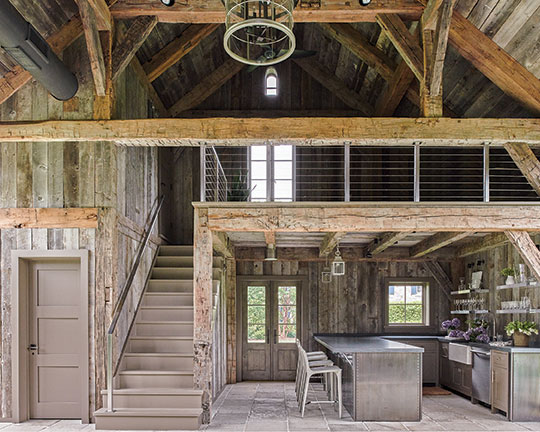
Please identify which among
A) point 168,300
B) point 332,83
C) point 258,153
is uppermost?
point 332,83

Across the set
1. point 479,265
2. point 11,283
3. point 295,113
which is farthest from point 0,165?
point 479,265

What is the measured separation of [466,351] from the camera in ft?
28.6

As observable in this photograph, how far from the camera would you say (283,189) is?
11078 millimetres

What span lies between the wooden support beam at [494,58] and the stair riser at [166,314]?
4.98 m

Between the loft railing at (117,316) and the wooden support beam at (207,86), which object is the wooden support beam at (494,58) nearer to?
the loft railing at (117,316)

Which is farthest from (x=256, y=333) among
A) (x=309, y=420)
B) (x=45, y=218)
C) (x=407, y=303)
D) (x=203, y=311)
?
(x=45, y=218)

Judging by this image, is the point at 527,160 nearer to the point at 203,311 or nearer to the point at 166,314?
the point at 203,311

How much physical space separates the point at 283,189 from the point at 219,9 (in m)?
5.02

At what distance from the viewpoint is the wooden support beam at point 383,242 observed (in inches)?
318

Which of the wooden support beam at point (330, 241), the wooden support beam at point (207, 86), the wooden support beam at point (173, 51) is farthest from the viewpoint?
the wooden support beam at point (207, 86)

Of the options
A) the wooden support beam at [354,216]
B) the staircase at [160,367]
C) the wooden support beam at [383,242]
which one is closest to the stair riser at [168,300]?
the staircase at [160,367]

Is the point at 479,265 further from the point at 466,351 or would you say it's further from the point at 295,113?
the point at 295,113

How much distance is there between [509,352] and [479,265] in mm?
2864

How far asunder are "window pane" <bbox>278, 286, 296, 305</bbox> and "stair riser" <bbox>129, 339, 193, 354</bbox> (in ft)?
13.0
